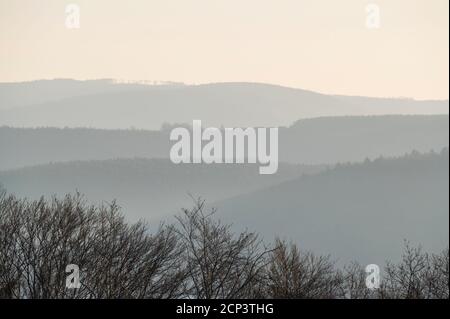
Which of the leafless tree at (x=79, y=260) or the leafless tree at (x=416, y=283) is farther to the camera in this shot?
the leafless tree at (x=416, y=283)

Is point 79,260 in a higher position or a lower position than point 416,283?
lower

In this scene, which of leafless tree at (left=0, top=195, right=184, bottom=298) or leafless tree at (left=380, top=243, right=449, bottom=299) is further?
leafless tree at (left=380, top=243, right=449, bottom=299)

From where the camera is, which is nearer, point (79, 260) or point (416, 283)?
point (79, 260)
